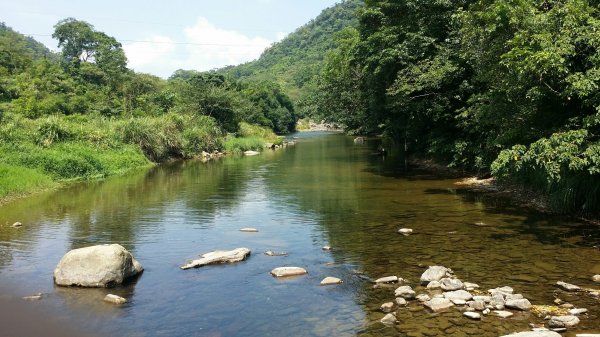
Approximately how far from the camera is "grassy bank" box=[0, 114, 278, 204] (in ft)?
97.9

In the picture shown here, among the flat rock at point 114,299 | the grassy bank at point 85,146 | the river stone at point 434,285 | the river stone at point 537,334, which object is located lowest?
the flat rock at point 114,299

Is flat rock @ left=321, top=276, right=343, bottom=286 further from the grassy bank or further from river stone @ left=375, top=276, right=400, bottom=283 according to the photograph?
the grassy bank

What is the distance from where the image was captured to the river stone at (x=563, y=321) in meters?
9.70

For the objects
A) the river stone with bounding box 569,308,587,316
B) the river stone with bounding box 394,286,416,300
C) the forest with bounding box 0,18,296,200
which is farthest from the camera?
the forest with bounding box 0,18,296,200

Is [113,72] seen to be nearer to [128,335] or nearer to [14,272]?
[14,272]

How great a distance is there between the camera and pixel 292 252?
1622cm

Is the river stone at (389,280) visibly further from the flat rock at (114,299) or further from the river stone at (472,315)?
the flat rock at (114,299)

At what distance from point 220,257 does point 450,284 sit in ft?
23.1

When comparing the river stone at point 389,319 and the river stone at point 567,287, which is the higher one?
the river stone at point 567,287

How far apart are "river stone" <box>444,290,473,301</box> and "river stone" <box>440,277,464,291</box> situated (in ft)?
0.85

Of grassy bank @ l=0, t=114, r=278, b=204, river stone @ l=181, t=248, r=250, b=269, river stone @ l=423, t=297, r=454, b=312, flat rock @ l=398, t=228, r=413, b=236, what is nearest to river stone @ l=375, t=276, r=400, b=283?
river stone @ l=423, t=297, r=454, b=312

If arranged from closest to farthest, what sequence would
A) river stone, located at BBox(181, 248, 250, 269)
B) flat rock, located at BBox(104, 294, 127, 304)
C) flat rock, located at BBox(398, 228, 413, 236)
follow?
flat rock, located at BBox(104, 294, 127, 304) < river stone, located at BBox(181, 248, 250, 269) < flat rock, located at BBox(398, 228, 413, 236)

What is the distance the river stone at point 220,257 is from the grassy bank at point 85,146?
15.7 metres

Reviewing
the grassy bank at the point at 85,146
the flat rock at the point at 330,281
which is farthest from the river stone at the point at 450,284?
the grassy bank at the point at 85,146
